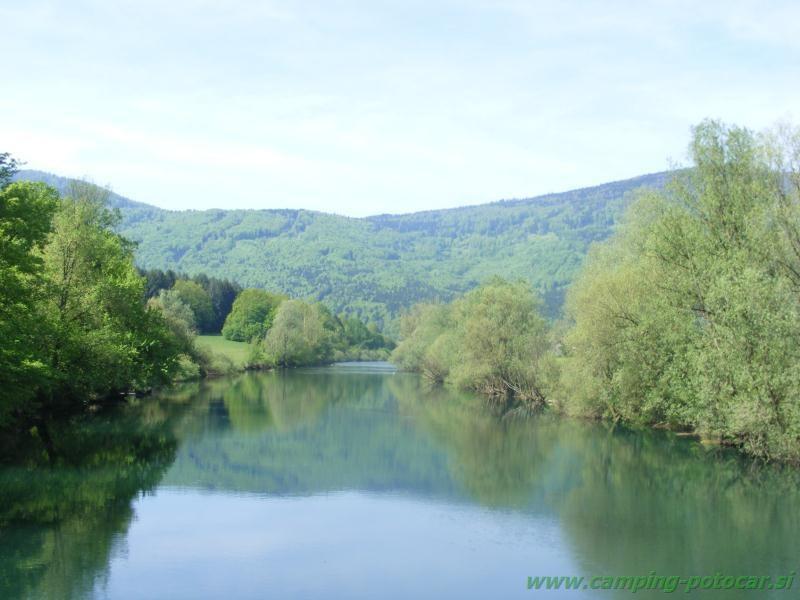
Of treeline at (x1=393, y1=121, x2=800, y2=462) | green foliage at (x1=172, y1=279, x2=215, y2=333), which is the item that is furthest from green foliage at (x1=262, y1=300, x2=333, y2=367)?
treeline at (x1=393, y1=121, x2=800, y2=462)

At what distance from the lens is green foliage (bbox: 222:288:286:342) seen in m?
115

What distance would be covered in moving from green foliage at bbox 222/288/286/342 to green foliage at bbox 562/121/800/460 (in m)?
72.2

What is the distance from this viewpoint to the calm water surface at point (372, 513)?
671 inches

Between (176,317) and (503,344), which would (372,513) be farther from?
(176,317)

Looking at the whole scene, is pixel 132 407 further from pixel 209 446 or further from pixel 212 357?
pixel 212 357

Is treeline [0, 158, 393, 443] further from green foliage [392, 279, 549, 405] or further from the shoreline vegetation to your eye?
green foliage [392, 279, 549, 405]

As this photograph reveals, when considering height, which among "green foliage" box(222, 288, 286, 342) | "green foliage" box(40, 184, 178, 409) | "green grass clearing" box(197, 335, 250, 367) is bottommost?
"green grass clearing" box(197, 335, 250, 367)

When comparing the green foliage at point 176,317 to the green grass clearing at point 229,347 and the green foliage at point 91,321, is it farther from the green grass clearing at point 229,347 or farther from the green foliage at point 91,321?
the green grass clearing at point 229,347

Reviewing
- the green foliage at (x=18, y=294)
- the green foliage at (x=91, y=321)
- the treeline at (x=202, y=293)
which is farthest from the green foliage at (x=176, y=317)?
the green foliage at (x=18, y=294)

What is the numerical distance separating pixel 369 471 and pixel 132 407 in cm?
2405

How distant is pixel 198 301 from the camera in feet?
378

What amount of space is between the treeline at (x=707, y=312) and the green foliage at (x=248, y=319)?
6749cm

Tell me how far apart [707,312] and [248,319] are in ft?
291

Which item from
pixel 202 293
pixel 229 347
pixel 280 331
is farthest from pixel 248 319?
pixel 280 331
